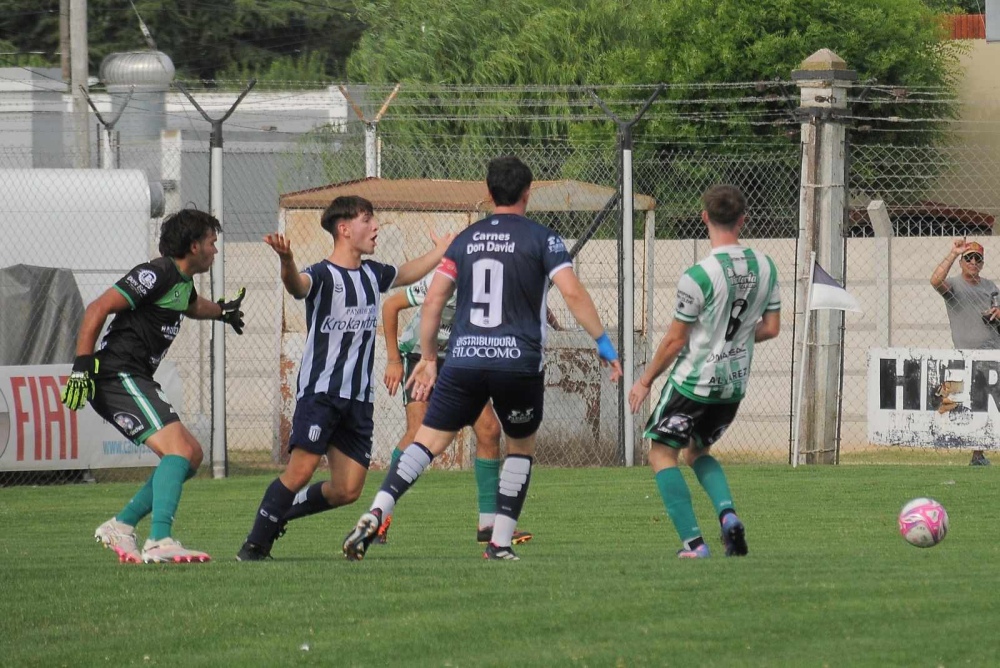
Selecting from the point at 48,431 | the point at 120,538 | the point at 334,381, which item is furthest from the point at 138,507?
the point at 48,431

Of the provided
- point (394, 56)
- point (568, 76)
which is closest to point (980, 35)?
point (568, 76)

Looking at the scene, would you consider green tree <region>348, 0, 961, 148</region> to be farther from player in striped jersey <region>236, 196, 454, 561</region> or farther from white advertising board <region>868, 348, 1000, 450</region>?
player in striped jersey <region>236, 196, 454, 561</region>

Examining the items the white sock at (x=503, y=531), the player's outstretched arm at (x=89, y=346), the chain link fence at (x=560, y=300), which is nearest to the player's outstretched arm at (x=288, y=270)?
the player's outstretched arm at (x=89, y=346)

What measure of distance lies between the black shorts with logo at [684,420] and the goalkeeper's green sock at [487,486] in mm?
1340

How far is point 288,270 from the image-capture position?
775cm

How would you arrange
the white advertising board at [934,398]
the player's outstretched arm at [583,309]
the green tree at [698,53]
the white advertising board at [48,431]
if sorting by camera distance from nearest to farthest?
1. the player's outstretched arm at [583,309]
2. the white advertising board at [48,431]
3. the white advertising board at [934,398]
4. the green tree at [698,53]

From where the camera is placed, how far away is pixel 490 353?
7.58 meters

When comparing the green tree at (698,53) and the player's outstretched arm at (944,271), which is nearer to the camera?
the player's outstretched arm at (944,271)

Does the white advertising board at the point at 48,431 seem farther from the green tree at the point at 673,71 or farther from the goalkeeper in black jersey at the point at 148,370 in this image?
the green tree at the point at 673,71

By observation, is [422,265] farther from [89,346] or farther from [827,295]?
[827,295]

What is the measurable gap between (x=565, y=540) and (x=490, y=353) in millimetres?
2295

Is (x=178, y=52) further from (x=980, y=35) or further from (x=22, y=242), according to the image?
(x=22, y=242)

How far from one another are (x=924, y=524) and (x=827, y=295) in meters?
6.29

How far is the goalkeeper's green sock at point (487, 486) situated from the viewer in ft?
29.6
